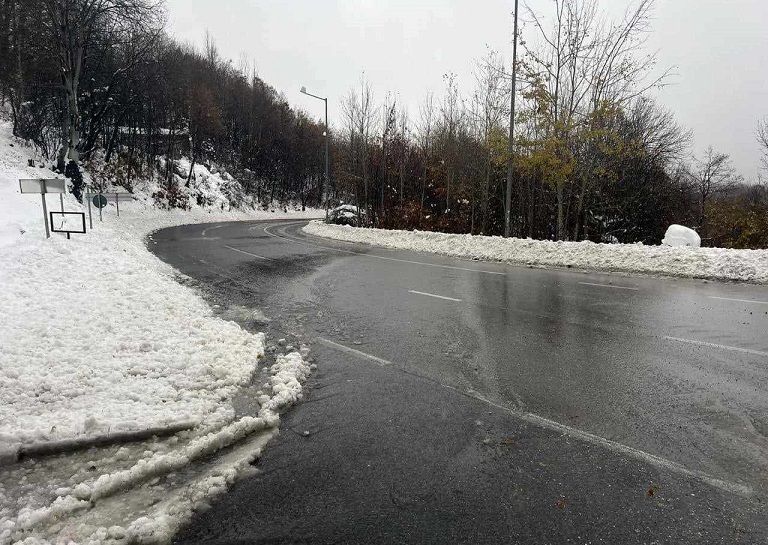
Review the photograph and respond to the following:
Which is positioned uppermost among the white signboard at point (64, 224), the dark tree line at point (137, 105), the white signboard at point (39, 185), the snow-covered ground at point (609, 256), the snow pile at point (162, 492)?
the dark tree line at point (137, 105)

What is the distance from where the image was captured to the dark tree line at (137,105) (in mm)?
24938

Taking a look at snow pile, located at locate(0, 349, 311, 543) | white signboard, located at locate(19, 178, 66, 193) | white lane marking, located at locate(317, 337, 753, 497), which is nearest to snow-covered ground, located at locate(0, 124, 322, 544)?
snow pile, located at locate(0, 349, 311, 543)

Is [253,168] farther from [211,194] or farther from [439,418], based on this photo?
[439,418]

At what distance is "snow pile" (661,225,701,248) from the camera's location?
638 inches

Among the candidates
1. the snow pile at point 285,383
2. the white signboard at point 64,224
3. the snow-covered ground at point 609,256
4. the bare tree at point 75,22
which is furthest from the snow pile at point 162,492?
the bare tree at point 75,22

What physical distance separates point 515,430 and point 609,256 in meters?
12.7

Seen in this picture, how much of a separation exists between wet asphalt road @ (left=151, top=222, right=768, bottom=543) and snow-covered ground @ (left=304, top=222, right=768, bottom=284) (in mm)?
4130

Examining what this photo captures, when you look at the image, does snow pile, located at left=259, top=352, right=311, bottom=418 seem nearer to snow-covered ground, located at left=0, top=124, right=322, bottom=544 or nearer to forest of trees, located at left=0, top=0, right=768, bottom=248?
snow-covered ground, located at left=0, top=124, right=322, bottom=544

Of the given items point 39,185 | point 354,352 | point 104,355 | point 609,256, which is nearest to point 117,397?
point 104,355

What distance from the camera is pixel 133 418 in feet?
12.7

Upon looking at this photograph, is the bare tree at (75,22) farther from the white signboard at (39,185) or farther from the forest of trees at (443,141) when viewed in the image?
the white signboard at (39,185)

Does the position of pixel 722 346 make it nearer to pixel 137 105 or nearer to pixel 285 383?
pixel 285 383

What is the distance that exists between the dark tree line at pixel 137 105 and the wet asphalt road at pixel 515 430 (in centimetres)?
2511

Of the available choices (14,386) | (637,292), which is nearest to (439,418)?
(14,386)
